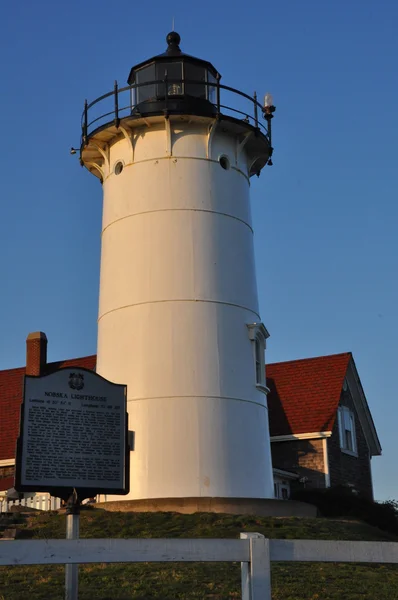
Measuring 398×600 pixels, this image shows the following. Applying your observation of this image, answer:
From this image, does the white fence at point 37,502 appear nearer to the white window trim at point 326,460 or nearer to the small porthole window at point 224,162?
the white window trim at point 326,460

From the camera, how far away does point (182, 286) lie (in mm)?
21328

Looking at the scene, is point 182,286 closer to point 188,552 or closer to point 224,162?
point 224,162

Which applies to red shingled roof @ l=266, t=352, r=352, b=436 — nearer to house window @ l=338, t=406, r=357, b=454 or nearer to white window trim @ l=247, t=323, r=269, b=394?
house window @ l=338, t=406, r=357, b=454

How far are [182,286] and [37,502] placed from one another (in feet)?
25.1

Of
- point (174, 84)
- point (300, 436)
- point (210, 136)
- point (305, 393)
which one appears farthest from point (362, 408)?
point (174, 84)

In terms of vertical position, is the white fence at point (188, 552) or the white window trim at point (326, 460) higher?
the white window trim at point (326, 460)

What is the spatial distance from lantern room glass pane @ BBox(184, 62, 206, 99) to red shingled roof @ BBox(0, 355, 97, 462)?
1084 centimetres

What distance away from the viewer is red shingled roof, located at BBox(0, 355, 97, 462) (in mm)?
28562

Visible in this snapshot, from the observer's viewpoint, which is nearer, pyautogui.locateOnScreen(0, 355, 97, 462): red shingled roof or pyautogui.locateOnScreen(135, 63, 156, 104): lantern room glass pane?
pyautogui.locateOnScreen(135, 63, 156, 104): lantern room glass pane

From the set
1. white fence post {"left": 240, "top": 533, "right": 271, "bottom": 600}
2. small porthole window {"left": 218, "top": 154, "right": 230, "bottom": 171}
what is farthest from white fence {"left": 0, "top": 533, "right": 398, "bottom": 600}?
small porthole window {"left": 218, "top": 154, "right": 230, "bottom": 171}

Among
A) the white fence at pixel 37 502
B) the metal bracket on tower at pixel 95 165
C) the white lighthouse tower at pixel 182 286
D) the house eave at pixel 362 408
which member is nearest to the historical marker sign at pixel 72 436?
the white lighthouse tower at pixel 182 286

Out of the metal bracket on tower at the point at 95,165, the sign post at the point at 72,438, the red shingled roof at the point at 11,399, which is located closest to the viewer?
the sign post at the point at 72,438

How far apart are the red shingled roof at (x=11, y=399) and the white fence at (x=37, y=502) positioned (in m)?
3.28

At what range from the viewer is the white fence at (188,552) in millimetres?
8242
